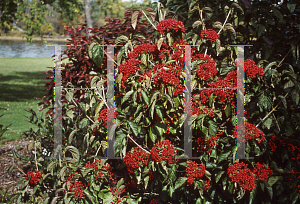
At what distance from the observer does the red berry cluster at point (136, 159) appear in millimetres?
2156

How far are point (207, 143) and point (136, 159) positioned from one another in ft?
1.90

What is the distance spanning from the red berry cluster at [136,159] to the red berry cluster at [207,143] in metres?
0.44

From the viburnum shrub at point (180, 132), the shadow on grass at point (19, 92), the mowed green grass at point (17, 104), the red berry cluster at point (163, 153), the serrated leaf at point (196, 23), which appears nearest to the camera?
the red berry cluster at point (163, 153)

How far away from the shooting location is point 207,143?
2201mm

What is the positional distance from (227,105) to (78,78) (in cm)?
205

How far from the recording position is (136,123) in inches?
88.9

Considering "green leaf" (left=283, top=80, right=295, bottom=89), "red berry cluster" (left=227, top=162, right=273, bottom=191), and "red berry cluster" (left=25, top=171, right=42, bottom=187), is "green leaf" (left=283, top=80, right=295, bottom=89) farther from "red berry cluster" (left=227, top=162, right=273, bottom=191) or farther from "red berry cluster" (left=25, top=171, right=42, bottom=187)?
"red berry cluster" (left=25, top=171, right=42, bottom=187)

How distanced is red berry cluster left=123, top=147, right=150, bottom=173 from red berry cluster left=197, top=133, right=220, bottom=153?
1.43 feet

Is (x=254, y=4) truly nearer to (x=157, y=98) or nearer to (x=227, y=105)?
(x=227, y=105)

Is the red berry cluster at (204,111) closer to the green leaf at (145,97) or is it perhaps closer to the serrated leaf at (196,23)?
the green leaf at (145,97)

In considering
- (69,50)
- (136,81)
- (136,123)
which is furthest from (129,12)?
(136,123)

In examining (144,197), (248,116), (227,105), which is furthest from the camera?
(144,197)

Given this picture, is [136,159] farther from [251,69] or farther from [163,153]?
[251,69]

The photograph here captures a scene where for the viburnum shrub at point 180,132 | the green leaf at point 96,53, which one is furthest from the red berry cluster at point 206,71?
the green leaf at point 96,53
